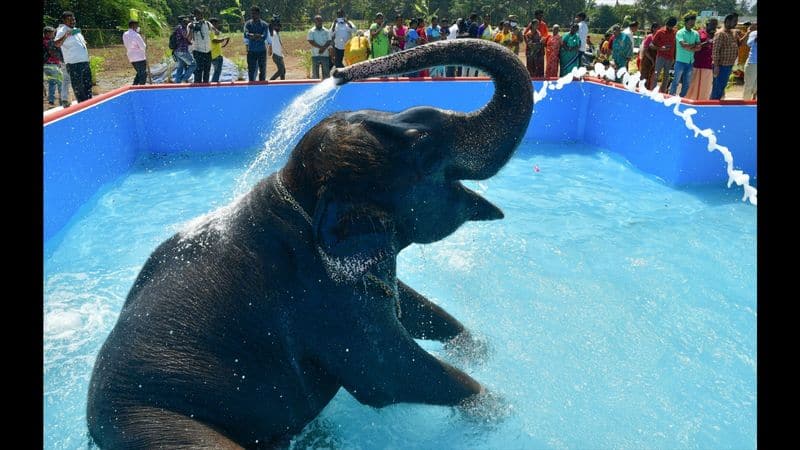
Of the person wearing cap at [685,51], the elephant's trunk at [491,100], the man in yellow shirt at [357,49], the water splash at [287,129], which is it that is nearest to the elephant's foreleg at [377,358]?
the elephant's trunk at [491,100]

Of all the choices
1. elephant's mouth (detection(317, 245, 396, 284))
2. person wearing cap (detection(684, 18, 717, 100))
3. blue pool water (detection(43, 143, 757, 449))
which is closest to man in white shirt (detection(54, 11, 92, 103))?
blue pool water (detection(43, 143, 757, 449))

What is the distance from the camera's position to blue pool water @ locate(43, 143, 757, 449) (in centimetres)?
371

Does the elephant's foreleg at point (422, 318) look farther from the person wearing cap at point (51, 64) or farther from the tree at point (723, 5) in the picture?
the tree at point (723, 5)

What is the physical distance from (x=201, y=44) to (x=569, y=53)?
9104mm

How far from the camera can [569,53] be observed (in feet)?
47.7

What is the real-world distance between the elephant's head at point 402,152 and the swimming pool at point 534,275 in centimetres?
147

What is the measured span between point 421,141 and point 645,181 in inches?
326

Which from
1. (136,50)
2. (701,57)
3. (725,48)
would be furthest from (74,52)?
(725,48)

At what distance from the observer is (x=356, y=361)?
263cm

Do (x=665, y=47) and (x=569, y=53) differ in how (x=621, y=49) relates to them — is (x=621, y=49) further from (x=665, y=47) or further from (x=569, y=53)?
(x=665, y=47)

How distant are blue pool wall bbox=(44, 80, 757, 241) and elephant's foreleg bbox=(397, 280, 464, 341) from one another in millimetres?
5555

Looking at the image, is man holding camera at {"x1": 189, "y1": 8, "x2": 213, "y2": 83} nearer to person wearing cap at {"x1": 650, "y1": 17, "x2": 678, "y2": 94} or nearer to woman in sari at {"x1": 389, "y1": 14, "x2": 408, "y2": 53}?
woman in sari at {"x1": 389, "y1": 14, "x2": 408, "y2": 53}
